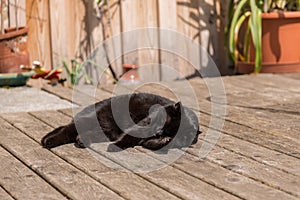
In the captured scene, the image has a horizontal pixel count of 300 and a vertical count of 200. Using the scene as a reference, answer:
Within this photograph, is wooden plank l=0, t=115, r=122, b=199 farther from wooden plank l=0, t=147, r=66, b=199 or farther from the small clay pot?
the small clay pot

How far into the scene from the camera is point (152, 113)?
3.13m

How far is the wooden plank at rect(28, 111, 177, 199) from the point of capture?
2492mm

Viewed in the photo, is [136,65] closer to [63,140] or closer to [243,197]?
[63,140]

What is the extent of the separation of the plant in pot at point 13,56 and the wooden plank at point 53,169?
137 cm

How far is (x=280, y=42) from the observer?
206 inches

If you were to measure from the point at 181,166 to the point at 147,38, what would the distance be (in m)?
2.70

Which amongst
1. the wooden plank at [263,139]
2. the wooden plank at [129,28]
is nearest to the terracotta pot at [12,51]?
the wooden plank at [129,28]

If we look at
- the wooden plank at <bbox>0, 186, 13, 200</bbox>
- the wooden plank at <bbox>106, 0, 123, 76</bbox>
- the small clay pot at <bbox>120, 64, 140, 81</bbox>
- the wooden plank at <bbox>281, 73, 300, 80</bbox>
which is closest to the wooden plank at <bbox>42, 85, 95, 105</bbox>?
the small clay pot at <bbox>120, 64, 140, 81</bbox>

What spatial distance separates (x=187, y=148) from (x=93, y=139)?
16.4 inches

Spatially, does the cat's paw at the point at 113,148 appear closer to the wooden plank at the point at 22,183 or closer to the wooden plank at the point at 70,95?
A: the wooden plank at the point at 22,183

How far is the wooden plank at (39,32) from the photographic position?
17.0 feet

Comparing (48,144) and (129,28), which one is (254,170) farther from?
(129,28)

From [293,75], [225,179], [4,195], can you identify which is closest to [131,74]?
[293,75]

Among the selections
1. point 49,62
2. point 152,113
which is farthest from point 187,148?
point 49,62
